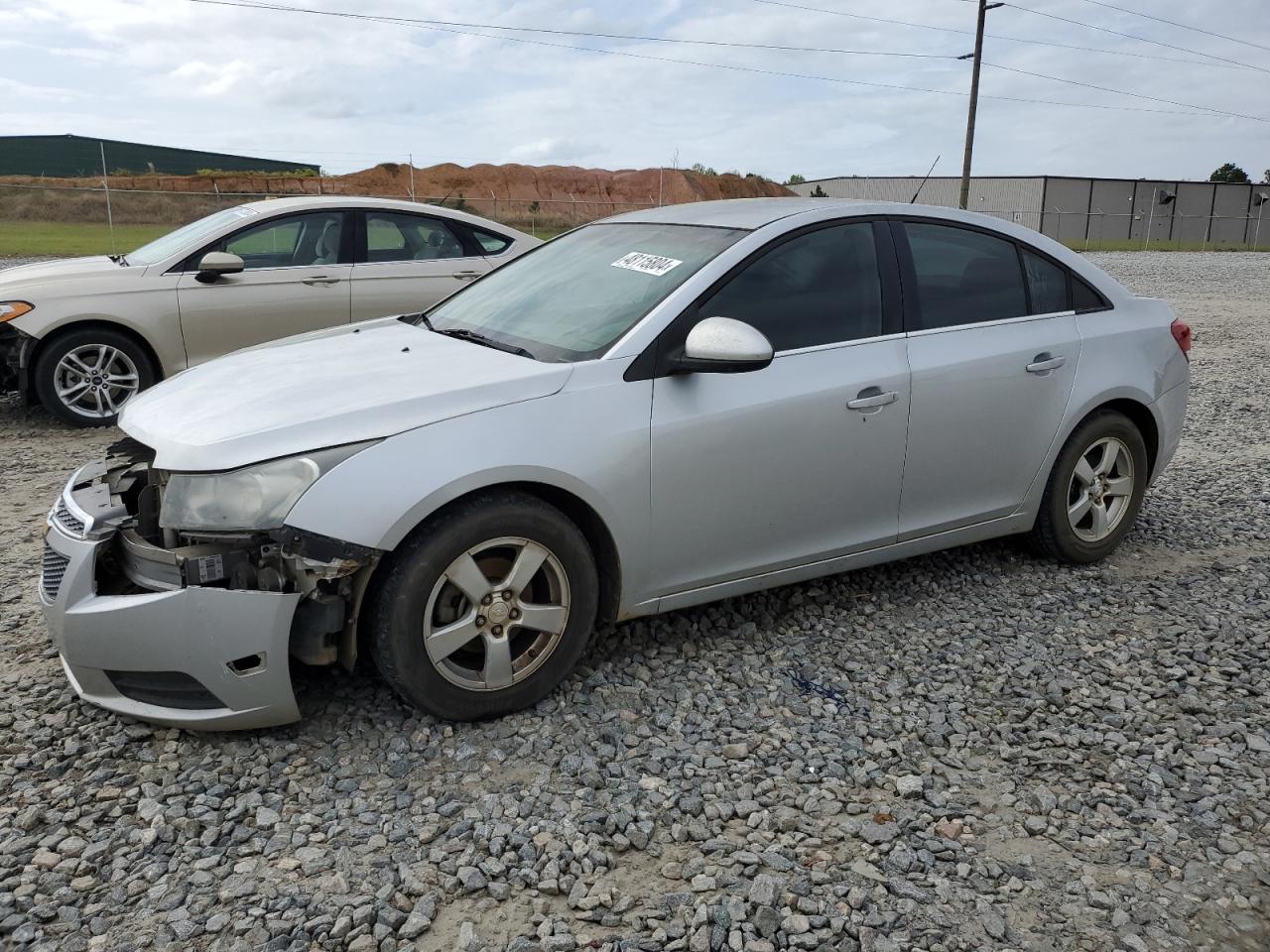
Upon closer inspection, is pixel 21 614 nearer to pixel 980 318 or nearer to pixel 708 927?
pixel 708 927

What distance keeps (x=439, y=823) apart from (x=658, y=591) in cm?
116

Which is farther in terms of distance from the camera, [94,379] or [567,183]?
[567,183]

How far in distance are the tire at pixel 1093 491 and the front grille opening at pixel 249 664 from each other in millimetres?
3464

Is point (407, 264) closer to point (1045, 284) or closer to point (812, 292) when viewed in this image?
point (812, 292)

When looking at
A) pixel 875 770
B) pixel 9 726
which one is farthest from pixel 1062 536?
pixel 9 726

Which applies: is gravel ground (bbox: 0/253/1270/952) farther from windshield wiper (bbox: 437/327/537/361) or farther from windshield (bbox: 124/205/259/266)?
windshield (bbox: 124/205/259/266)

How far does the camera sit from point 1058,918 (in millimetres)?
2613

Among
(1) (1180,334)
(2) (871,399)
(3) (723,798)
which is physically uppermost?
(1) (1180,334)

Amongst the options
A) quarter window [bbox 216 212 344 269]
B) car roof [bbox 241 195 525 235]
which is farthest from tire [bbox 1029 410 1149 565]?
quarter window [bbox 216 212 344 269]

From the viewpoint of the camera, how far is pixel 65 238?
2994 centimetres

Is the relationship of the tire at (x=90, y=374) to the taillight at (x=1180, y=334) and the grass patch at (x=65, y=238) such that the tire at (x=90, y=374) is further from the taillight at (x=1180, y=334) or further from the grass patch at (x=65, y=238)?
the grass patch at (x=65, y=238)

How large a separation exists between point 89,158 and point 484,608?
7452 centimetres

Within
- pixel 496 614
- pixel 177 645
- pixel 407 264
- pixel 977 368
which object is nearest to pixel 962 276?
pixel 977 368

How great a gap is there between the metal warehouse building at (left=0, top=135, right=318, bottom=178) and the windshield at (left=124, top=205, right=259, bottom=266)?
60677 millimetres
